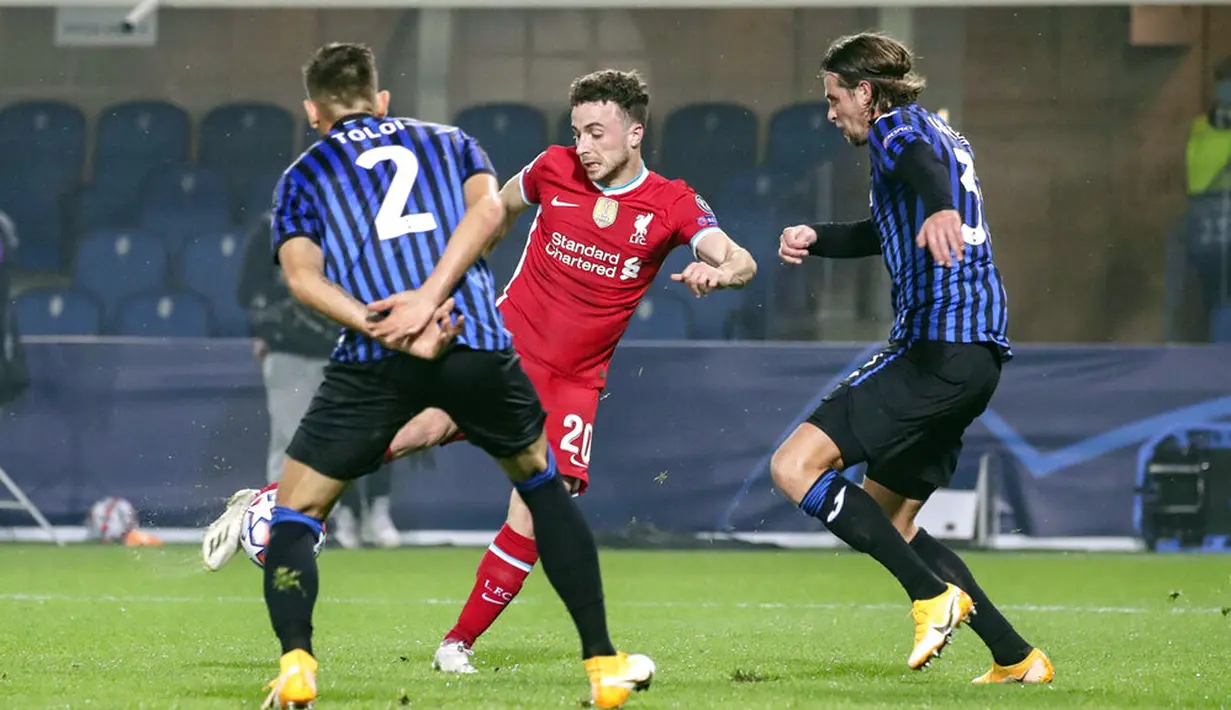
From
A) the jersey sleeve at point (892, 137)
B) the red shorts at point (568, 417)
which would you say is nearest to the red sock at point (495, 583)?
the red shorts at point (568, 417)

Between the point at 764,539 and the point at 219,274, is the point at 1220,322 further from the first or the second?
the point at 219,274

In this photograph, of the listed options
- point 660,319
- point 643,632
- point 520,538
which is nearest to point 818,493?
point 520,538

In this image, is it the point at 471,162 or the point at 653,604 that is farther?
the point at 653,604

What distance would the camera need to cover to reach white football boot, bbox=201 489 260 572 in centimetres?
520

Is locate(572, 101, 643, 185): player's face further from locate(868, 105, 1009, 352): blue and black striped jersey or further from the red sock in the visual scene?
the red sock

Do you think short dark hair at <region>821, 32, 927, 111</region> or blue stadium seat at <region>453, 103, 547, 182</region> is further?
blue stadium seat at <region>453, 103, 547, 182</region>

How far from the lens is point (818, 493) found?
4.91m

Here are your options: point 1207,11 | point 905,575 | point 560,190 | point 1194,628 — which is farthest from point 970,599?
point 1207,11

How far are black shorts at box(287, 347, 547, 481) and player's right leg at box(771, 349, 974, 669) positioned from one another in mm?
1017

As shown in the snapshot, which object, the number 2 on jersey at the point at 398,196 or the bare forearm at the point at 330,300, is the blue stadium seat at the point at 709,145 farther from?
the bare forearm at the point at 330,300

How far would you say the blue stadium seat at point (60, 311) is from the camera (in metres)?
11.6

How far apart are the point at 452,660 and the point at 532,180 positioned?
5.39ft

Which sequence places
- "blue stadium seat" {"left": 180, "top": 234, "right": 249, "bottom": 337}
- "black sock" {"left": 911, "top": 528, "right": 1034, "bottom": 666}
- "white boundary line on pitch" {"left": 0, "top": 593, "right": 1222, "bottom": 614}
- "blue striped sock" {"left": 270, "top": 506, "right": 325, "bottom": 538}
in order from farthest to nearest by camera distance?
"blue stadium seat" {"left": 180, "top": 234, "right": 249, "bottom": 337}
"white boundary line on pitch" {"left": 0, "top": 593, "right": 1222, "bottom": 614}
"black sock" {"left": 911, "top": 528, "right": 1034, "bottom": 666}
"blue striped sock" {"left": 270, "top": 506, "right": 325, "bottom": 538}

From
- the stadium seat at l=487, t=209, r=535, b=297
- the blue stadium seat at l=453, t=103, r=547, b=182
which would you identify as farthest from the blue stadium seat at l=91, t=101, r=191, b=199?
the stadium seat at l=487, t=209, r=535, b=297
